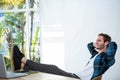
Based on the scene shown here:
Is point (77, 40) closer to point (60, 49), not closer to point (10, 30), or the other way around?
point (60, 49)

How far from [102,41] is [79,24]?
508mm

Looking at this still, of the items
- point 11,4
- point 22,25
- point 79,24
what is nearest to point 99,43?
point 79,24

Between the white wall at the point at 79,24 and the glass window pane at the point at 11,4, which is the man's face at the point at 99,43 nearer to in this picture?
the white wall at the point at 79,24

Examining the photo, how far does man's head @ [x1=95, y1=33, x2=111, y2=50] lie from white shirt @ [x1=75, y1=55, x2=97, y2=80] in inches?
8.5

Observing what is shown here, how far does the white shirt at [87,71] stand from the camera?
362 cm

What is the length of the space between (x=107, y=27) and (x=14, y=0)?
2.19 m

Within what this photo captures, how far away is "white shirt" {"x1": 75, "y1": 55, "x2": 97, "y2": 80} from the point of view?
3625 mm

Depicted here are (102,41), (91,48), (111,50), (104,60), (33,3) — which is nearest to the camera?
(104,60)

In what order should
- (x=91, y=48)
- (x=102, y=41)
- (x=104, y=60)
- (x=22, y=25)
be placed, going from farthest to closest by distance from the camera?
(x=22, y=25)
(x=91, y=48)
(x=102, y=41)
(x=104, y=60)

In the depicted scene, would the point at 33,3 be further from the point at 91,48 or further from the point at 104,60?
the point at 104,60

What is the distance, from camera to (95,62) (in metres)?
3.60

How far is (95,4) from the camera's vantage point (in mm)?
3795

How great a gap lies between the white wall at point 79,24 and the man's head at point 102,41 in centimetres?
7

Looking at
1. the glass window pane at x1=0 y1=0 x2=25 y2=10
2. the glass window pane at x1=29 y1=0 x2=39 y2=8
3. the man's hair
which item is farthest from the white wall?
the glass window pane at x1=0 y1=0 x2=25 y2=10
